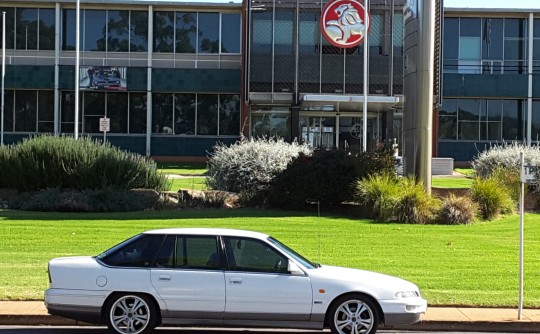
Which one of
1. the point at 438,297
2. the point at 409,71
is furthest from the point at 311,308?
the point at 409,71

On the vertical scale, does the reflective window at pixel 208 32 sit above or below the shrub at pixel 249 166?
above

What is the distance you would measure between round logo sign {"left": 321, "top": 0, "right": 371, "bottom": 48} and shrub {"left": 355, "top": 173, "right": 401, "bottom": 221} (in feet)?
53.3

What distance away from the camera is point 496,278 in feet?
42.8

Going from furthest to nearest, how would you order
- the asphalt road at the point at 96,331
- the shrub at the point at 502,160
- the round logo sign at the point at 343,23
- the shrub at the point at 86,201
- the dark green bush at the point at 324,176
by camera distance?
1. the round logo sign at the point at 343,23
2. the shrub at the point at 502,160
3. the shrub at the point at 86,201
4. the dark green bush at the point at 324,176
5. the asphalt road at the point at 96,331

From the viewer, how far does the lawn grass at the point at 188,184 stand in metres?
26.4

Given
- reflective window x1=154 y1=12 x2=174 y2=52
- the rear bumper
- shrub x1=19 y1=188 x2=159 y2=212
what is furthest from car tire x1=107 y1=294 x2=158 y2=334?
reflective window x1=154 y1=12 x2=174 y2=52

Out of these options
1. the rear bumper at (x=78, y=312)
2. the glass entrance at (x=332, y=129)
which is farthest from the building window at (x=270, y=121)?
the rear bumper at (x=78, y=312)

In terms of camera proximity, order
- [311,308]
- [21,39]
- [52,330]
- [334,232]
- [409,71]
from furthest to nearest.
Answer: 1. [21,39]
2. [409,71]
3. [334,232]
4. [52,330]
5. [311,308]

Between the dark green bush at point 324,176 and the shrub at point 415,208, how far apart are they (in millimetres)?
1869

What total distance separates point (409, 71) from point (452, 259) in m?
9.83

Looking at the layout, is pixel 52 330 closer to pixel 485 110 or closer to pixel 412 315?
pixel 412 315

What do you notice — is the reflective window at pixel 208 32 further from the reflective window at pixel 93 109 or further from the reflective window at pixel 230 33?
the reflective window at pixel 93 109

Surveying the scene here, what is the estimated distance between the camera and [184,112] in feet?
152

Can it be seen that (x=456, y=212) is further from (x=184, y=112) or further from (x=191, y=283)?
(x=184, y=112)
